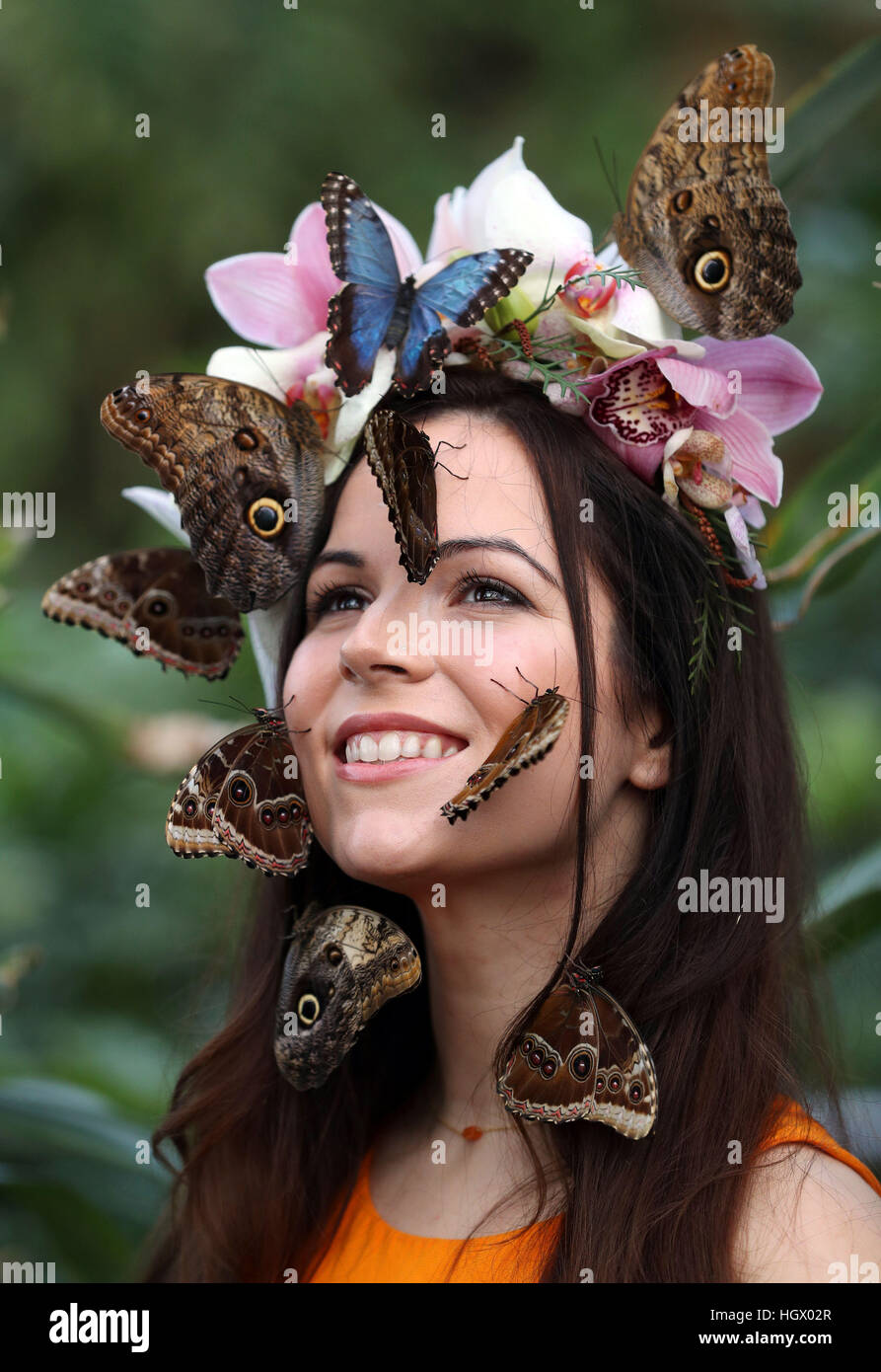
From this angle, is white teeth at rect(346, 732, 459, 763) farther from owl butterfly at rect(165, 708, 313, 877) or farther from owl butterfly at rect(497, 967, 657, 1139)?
owl butterfly at rect(497, 967, 657, 1139)

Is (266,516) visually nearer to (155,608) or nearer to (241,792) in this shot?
(155,608)

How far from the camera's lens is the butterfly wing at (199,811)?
1.32 metres

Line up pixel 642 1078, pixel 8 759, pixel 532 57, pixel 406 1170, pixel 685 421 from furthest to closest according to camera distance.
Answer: pixel 532 57 < pixel 8 759 < pixel 406 1170 < pixel 685 421 < pixel 642 1078

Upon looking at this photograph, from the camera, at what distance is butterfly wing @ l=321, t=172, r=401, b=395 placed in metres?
1.29

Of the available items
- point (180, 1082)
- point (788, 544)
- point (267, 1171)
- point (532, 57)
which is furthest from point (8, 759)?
point (532, 57)

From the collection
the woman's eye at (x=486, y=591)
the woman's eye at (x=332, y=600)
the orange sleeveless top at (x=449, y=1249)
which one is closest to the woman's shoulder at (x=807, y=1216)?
the orange sleeveless top at (x=449, y=1249)

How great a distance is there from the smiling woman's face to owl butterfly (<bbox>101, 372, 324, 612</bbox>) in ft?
0.37

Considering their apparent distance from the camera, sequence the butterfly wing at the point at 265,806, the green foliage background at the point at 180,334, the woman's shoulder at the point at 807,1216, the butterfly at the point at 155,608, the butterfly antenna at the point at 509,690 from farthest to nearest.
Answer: the green foliage background at the point at 180,334
the butterfly at the point at 155,608
the butterfly wing at the point at 265,806
the butterfly antenna at the point at 509,690
the woman's shoulder at the point at 807,1216

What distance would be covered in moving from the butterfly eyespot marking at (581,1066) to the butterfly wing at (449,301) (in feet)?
2.21

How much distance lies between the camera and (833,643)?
1993 millimetres

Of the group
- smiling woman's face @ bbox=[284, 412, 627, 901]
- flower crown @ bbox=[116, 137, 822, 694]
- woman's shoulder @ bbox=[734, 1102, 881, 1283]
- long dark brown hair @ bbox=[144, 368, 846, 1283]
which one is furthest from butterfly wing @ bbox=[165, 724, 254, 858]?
woman's shoulder @ bbox=[734, 1102, 881, 1283]

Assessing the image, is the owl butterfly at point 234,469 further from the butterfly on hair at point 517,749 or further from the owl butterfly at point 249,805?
the butterfly on hair at point 517,749

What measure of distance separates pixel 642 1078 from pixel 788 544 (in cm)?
75

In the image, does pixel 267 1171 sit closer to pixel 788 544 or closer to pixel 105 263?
pixel 788 544
